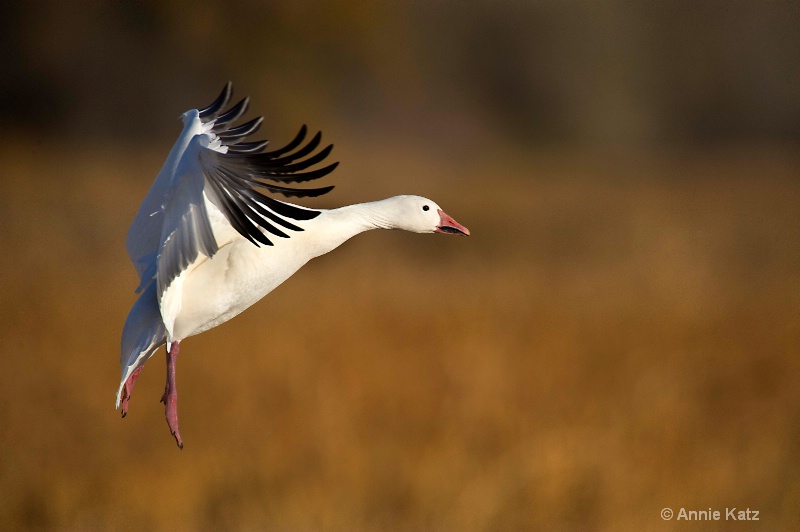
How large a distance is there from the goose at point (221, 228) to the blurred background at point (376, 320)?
2909mm

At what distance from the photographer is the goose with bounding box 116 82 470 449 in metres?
4.21

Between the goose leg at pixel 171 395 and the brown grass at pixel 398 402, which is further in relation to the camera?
the brown grass at pixel 398 402

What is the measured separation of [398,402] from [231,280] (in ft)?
12.9

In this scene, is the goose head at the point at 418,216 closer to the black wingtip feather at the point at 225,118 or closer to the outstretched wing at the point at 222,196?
the outstretched wing at the point at 222,196

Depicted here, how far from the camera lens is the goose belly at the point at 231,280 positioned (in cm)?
451

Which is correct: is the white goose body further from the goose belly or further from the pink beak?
the pink beak

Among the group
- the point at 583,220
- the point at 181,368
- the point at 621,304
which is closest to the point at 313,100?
the point at 583,220

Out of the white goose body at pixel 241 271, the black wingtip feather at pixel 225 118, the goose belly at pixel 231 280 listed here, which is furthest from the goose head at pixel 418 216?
the black wingtip feather at pixel 225 118

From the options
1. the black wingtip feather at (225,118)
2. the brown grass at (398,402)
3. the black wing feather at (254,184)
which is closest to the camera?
the black wing feather at (254,184)

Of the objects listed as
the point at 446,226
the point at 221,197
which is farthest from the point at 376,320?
the point at 221,197

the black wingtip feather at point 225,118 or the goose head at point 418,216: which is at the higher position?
the black wingtip feather at point 225,118

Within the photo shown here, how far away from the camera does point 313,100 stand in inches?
658

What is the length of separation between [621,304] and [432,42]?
16.2 m

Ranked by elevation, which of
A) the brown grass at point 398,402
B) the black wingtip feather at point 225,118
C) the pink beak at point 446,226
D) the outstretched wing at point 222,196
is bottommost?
the brown grass at point 398,402
